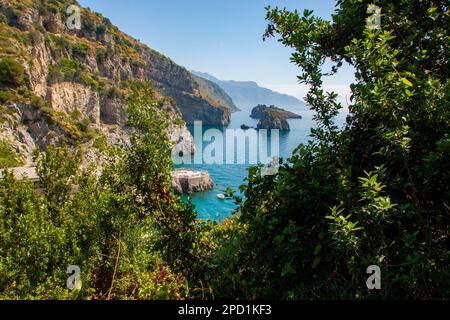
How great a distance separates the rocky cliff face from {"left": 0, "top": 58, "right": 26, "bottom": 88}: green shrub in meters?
0.93

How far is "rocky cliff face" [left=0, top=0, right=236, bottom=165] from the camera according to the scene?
224 feet

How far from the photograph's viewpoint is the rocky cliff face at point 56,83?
224 ft

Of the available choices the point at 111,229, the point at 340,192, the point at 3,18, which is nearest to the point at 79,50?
the point at 3,18

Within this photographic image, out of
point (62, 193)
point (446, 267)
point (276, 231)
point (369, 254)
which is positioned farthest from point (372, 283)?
point (62, 193)

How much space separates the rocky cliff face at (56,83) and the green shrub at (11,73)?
93 cm

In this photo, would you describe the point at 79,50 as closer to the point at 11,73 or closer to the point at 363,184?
the point at 11,73

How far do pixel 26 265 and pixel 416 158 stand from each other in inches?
429

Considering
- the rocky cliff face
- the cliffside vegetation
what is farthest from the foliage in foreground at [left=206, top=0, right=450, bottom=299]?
the rocky cliff face

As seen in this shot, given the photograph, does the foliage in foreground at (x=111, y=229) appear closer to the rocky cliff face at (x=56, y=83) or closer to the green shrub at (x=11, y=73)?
the rocky cliff face at (x=56, y=83)

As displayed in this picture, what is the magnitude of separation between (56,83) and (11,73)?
53.5ft

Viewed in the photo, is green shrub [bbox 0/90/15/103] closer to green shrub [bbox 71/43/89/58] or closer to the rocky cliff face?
the rocky cliff face

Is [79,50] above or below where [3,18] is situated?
below

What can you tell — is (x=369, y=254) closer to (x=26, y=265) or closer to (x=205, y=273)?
(x=205, y=273)

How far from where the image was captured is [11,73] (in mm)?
67688
